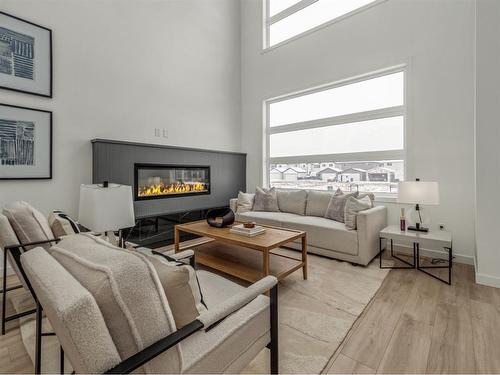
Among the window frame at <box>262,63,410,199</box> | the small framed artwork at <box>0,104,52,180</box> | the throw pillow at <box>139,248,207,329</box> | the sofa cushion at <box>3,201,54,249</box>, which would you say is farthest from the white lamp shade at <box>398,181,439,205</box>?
the small framed artwork at <box>0,104,52,180</box>

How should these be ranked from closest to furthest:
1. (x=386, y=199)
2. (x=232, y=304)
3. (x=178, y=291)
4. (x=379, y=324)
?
1. (x=178, y=291)
2. (x=232, y=304)
3. (x=379, y=324)
4. (x=386, y=199)

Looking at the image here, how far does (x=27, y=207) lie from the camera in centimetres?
165

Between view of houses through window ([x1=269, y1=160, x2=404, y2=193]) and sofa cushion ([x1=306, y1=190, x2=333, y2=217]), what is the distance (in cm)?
48

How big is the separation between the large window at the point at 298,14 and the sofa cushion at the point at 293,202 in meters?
2.87

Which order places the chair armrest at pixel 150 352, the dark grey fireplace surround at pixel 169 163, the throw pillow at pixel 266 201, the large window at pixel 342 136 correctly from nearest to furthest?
the chair armrest at pixel 150 352
the dark grey fireplace surround at pixel 169 163
the large window at pixel 342 136
the throw pillow at pixel 266 201

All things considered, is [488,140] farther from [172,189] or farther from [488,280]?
[172,189]

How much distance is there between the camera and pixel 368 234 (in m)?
2.79

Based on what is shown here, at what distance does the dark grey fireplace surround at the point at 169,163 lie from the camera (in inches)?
122

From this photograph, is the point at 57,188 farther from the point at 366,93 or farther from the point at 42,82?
the point at 366,93

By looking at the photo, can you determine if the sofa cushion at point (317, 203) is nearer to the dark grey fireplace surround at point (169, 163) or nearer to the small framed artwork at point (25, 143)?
Answer: the dark grey fireplace surround at point (169, 163)

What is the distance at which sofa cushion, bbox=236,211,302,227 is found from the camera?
350 centimetres

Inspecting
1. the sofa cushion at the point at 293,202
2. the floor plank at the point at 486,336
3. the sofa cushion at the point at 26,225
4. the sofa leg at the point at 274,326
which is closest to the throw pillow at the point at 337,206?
the sofa cushion at the point at 293,202

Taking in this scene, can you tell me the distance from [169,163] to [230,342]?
321cm

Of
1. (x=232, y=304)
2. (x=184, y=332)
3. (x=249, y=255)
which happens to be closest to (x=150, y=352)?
(x=184, y=332)
